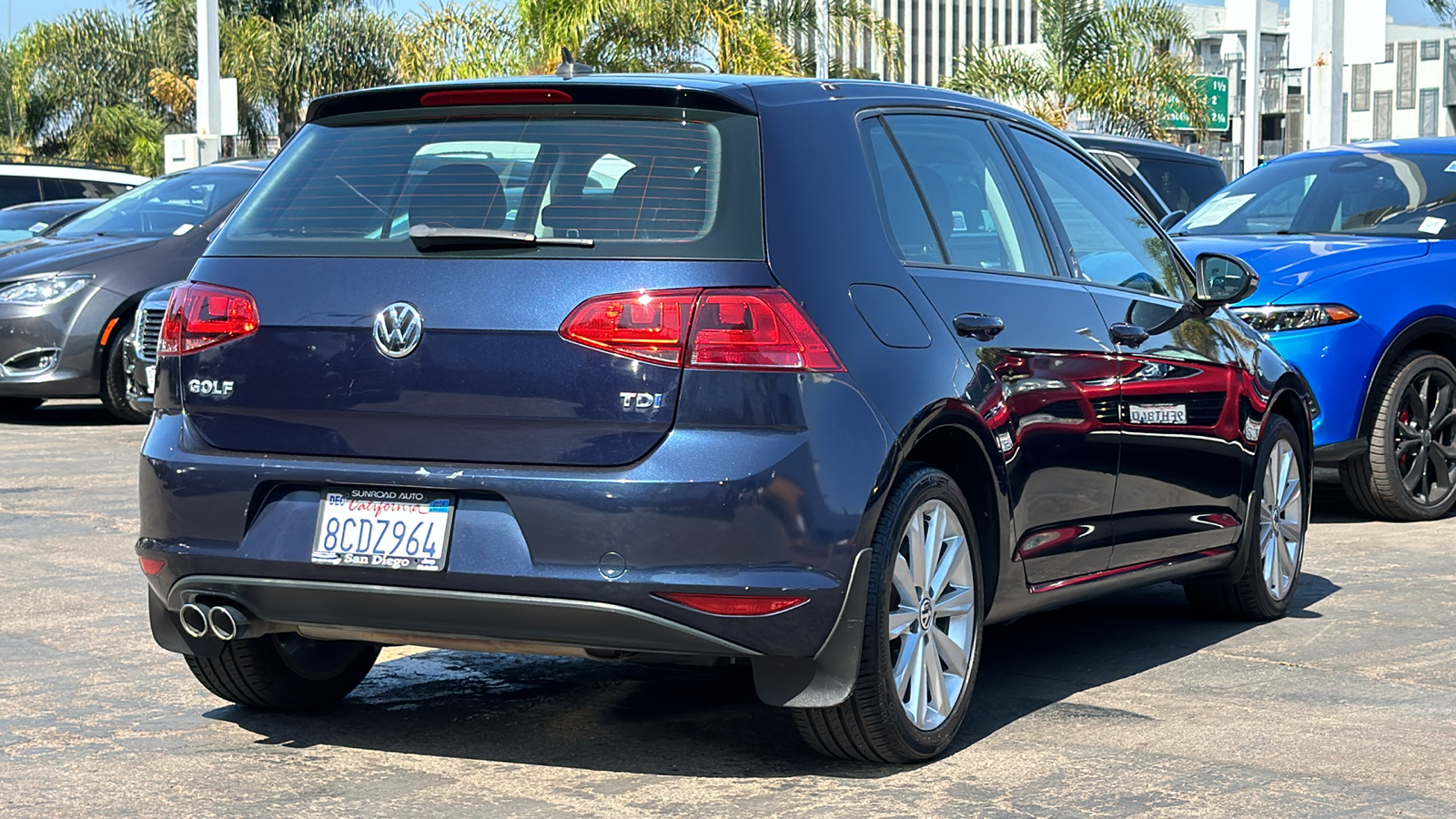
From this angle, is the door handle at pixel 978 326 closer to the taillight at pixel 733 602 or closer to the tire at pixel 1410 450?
the taillight at pixel 733 602

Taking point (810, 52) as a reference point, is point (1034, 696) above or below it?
below

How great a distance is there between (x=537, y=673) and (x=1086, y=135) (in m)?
11.2

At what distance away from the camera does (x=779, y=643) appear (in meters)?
4.23

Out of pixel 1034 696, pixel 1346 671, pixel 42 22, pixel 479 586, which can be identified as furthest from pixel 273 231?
pixel 42 22

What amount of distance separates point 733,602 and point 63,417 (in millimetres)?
10861

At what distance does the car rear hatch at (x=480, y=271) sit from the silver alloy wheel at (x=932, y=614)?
2.49ft

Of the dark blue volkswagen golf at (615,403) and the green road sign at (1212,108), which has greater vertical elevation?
the green road sign at (1212,108)

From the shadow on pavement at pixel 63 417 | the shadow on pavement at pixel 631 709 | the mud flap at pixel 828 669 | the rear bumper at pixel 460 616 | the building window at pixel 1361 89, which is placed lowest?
the shadow on pavement at pixel 63 417

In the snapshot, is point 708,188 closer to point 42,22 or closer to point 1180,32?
point 1180,32

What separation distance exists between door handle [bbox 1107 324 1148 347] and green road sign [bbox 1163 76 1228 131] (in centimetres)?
2473

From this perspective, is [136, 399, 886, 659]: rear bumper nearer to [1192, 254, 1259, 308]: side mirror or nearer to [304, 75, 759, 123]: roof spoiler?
[304, 75, 759, 123]: roof spoiler

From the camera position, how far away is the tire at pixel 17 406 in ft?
46.6

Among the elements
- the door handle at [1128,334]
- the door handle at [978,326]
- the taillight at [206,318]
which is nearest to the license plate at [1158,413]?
the door handle at [1128,334]

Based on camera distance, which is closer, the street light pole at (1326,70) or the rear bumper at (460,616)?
the rear bumper at (460,616)
